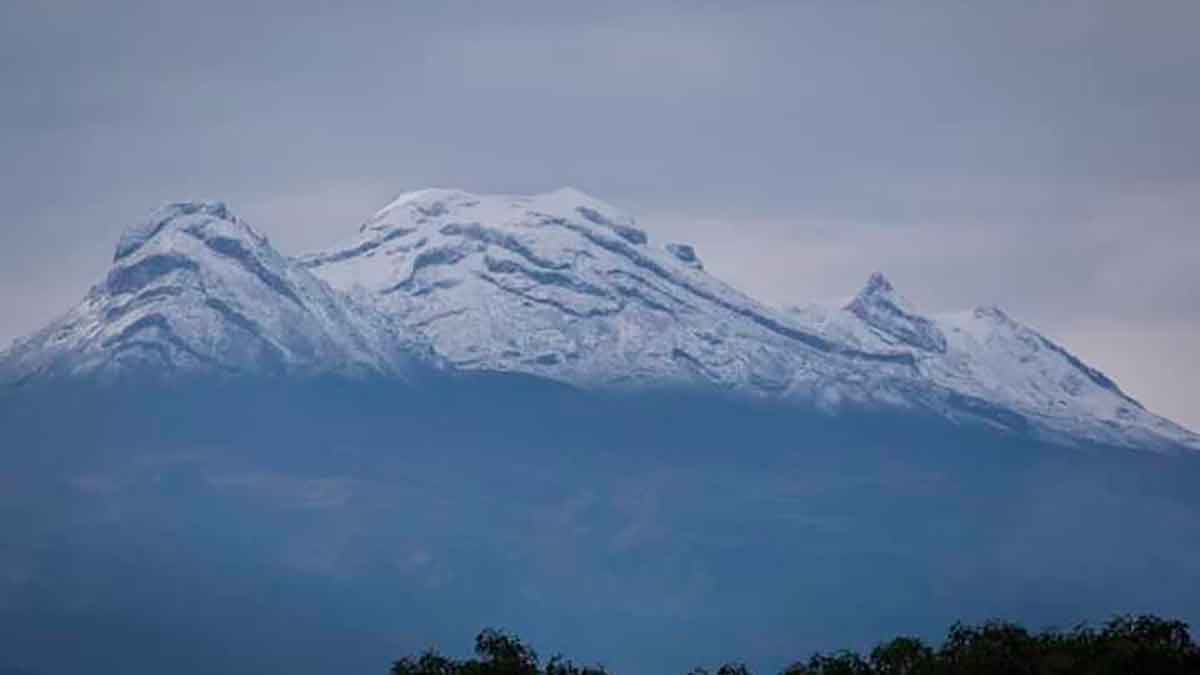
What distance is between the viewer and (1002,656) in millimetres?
155875

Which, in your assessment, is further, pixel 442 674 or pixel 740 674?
pixel 740 674

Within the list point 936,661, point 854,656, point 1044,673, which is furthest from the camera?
point 854,656

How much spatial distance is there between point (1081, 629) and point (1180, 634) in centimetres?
1237

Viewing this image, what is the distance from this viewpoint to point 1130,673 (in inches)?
5955

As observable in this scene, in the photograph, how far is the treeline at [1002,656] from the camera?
15200 cm

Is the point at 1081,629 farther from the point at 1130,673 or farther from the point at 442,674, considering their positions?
the point at 442,674

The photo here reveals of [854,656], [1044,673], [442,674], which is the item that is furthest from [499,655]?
[1044,673]

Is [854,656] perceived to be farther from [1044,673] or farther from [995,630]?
[1044,673]

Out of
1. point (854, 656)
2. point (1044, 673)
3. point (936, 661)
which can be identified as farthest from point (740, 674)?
point (1044, 673)

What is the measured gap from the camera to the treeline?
152 m

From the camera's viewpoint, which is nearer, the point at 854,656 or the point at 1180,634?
the point at 1180,634

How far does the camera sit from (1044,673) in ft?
496

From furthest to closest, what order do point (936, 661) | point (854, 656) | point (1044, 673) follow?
point (854, 656) → point (936, 661) → point (1044, 673)

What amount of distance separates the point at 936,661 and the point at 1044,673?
1323cm
